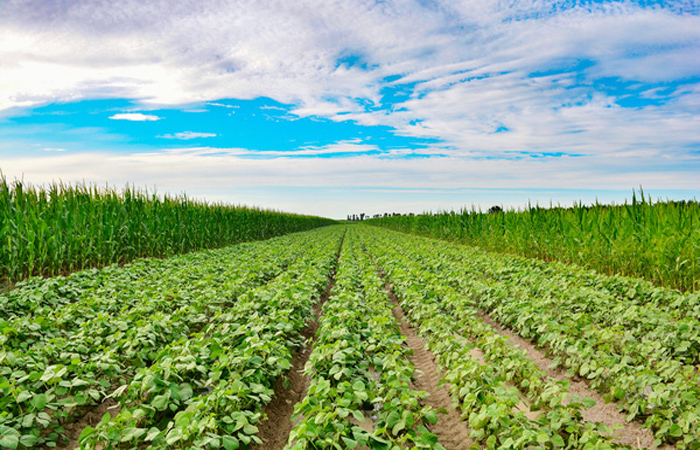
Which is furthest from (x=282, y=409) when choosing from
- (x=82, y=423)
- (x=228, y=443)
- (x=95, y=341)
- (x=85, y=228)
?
(x=85, y=228)

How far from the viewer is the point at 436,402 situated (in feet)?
16.1

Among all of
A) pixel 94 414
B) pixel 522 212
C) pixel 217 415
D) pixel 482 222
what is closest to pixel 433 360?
pixel 217 415

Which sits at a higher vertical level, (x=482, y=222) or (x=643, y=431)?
(x=482, y=222)

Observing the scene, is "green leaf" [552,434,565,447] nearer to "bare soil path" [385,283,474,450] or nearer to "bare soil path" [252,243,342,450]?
"bare soil path" [385,283,474,450]

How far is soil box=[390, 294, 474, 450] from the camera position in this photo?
4.05 m

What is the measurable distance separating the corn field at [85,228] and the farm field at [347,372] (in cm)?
216

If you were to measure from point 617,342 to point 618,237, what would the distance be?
655 cm

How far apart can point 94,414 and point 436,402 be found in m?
4.07

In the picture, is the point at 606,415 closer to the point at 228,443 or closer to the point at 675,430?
the point at 675,430

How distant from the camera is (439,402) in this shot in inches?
193

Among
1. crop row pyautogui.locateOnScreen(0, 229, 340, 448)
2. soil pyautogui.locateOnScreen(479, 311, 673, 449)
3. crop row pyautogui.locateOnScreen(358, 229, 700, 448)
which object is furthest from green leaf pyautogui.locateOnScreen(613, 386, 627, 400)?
crop row pyautogui.locateOnScreen(0, 229, 340, 448)

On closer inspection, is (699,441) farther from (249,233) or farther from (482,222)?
(249,233)

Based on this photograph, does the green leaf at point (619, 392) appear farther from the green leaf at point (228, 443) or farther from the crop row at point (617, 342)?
the green leaf at point (228, 443)

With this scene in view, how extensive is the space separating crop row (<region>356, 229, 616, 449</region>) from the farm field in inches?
1.0
